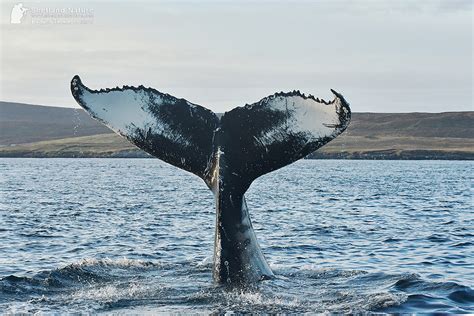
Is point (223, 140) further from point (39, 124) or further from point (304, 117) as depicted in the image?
point (39, 124)

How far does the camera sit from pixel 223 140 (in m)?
10.2

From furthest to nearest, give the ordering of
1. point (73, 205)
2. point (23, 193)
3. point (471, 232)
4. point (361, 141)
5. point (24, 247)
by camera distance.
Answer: point (361, 141) → point (23, 193) → point (73, 205) → point (471, 232) → point (24, 247)

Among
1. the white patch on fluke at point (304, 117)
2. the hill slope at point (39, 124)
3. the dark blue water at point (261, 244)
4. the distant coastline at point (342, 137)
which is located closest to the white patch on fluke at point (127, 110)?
the white patch on fluke at point (304, 117)

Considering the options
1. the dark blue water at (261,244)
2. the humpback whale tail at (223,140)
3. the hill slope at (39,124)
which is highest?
the hill slope at (39,124)

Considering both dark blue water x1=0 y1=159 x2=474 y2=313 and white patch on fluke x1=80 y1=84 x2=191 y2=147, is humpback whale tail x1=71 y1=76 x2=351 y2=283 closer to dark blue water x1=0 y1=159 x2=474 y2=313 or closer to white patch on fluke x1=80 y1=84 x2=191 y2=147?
white patch on fluke x1=80 y1=84 x2=191 y2=147

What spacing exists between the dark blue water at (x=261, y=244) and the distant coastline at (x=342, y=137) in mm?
58634

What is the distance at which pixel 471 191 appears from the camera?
130 ft

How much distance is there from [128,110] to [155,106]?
1.14 feet

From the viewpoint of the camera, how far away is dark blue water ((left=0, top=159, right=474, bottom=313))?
34.3 feet

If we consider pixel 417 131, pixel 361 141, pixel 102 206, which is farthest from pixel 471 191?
pixel 417 131

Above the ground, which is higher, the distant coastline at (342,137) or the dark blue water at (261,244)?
the distant coastline at (342,137)

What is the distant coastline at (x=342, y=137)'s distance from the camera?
114 metres

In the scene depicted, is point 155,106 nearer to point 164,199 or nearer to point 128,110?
point 128,110

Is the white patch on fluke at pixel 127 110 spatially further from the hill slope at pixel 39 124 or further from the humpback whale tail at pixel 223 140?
the hill slope at pixel 39 124
